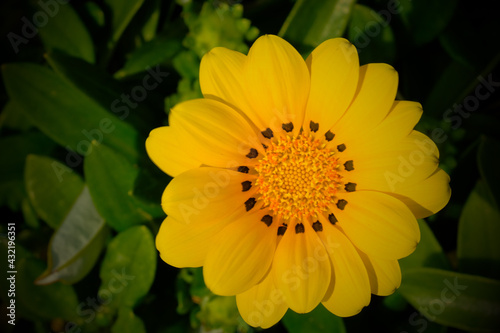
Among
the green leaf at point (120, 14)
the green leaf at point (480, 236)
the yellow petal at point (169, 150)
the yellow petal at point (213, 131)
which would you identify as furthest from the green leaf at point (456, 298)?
the green leaf at point (120, 14)

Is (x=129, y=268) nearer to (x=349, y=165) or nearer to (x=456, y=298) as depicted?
(x=349, y=165)

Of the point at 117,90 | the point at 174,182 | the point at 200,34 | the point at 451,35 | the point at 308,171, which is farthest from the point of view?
the point at 451,35

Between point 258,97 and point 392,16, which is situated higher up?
point 392,16

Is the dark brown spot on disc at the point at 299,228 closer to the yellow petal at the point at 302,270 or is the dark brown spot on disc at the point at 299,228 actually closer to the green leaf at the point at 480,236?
the yellow petal at the point at 302,270

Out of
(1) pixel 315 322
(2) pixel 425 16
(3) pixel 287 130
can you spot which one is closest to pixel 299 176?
(3) pixel 287 130

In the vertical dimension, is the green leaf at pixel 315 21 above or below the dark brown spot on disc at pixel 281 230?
above

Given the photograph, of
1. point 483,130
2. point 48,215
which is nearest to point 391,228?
point 483,130

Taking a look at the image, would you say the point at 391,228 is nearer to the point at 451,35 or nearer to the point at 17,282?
the point at 451,35
